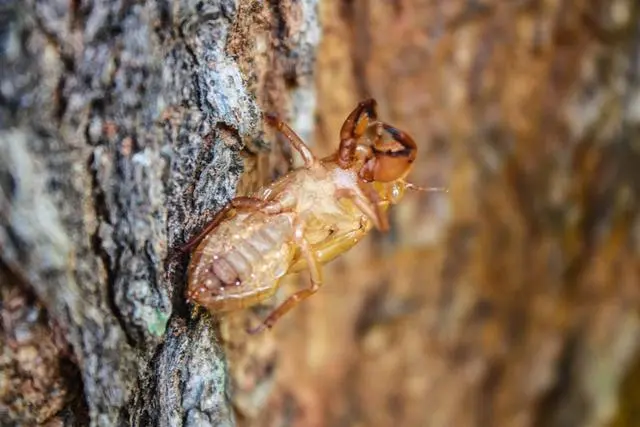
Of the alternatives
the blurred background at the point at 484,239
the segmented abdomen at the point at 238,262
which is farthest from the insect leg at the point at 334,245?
the blurred background at the point at 484,239

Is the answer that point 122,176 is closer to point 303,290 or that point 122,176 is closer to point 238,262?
point 238,262

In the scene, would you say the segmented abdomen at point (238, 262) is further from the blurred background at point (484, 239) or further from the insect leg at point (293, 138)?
the blurred background at point (484, 239)

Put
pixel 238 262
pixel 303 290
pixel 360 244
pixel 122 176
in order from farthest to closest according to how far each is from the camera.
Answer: pixel 360 244 < pixel 303 290 < pixel 238 262 < pixel 122 176

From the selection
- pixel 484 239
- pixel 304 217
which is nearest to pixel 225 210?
pixel 304 217

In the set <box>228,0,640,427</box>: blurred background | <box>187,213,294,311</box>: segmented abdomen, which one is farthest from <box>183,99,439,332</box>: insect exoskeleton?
<box>228,0,640,427</box>: blurred background

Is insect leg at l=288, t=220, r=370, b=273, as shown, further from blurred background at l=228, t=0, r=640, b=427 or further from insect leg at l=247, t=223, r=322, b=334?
blurred background at l=228, t=0, r=640, b=427

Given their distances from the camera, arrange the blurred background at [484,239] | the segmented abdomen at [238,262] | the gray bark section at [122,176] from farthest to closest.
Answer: the blurred background at [484,239] → the segmented abdomen at [238,262] → the gray bark section at [122,176]

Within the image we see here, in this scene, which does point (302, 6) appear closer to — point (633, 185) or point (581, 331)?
point (633, 185)
